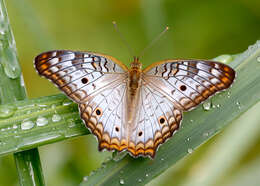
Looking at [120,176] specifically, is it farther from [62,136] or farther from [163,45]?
[163,45]

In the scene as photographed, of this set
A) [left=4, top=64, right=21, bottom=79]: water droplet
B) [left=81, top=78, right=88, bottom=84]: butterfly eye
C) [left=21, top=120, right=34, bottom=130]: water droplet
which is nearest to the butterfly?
[left=81, top=78, right=88, bottom=84]: butterfly eye

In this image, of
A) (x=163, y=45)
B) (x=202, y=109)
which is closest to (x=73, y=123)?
(x=202, y=109)

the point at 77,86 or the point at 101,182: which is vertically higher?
the point at 77,86

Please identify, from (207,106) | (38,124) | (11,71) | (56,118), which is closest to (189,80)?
(207,106)

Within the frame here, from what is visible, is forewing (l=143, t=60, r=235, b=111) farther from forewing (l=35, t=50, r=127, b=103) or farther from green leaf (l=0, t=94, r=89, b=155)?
green leaf (l=0, t=94, r=89, b=155)

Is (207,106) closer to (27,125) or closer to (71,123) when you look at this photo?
(71,123)

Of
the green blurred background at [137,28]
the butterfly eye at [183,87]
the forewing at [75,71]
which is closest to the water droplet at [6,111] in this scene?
the forewing at [75,71]

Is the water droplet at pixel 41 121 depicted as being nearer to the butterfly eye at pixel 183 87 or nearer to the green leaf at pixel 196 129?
the green leaf at pixel 196 129
